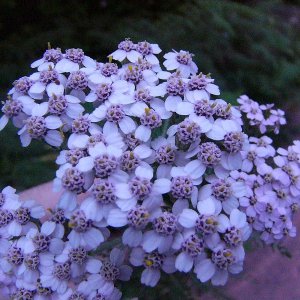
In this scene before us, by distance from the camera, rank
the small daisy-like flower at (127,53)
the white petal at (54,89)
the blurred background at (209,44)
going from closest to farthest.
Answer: the white petal at (54,89) → the small daisy-like flower at (127,53) → the blurred background at (209,44)

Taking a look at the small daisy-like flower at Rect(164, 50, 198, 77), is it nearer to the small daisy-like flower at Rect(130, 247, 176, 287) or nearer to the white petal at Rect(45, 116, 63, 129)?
the white petal at Rect(45, 116, 63, 129)

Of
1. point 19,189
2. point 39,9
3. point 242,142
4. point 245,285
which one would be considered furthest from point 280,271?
point 39,9

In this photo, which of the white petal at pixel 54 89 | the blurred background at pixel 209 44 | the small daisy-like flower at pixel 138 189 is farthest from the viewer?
the blurred background at pixel 209 44

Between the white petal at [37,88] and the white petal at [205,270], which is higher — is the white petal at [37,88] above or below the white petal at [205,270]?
above

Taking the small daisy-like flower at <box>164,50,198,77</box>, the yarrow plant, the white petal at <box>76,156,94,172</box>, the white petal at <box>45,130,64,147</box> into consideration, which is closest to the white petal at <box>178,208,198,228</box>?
the yarrow plant

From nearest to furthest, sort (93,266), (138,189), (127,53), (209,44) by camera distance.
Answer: (138,189)
(93,266)
(127,53)
(209,44)

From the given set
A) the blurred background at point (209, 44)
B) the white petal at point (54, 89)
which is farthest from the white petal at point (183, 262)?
the blurred background at point (209, 44)

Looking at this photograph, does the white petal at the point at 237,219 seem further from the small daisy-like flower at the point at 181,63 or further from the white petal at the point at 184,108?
the small daisy-like flower at the point at 181,63

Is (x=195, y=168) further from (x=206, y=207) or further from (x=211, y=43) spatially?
(x=211, y=43)

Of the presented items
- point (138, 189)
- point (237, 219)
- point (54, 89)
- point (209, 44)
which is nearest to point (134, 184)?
point (138, 189)

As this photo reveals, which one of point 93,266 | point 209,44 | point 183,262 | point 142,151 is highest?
point 142,151
